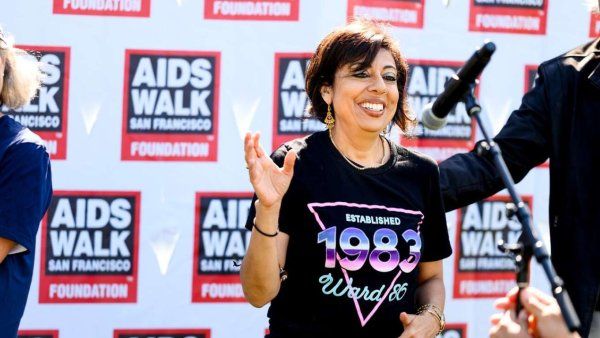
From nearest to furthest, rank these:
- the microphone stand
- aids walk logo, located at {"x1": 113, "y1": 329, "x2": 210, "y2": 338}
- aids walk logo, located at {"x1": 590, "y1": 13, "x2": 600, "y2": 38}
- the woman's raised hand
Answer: the microphone stand → the woman's raised hand → aids walk logo, located at {"x1": 113, "y1": 329, "x2": 210, "y2": 338} → aids walk logo, located at {"x1": 590, "y1": 13, "x2": 600, "y2": 38}

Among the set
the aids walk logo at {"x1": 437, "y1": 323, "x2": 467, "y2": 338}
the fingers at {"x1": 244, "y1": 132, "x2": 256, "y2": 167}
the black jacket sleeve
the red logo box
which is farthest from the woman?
the aids walk logo at {"x1": 437, "y1": 323, "x2": 467, "y2": 338}

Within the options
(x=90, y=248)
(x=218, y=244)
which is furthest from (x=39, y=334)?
(x=218, y=244)

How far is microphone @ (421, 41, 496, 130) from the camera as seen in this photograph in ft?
7.14

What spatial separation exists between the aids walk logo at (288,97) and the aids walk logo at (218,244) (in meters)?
0.28

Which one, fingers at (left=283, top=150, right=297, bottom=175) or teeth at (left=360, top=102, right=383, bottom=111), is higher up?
teeth at (left=360, top=102, right=383, bottom=111)

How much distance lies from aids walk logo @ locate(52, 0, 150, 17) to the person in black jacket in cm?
140

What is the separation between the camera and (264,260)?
248 cm

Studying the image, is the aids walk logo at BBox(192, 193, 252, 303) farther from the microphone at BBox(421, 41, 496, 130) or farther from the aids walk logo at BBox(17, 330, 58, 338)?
the microphone at BBox(421, 41, 496, 130)

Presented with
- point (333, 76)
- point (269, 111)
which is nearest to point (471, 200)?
point (333, 76)

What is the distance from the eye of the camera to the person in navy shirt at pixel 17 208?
8.74 feet

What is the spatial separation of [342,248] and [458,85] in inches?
21.9

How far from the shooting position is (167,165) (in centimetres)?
378

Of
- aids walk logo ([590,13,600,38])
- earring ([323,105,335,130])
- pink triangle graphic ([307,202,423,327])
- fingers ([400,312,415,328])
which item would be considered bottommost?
fingers ([400,312,415,328])

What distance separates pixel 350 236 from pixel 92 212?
4.72 feet
